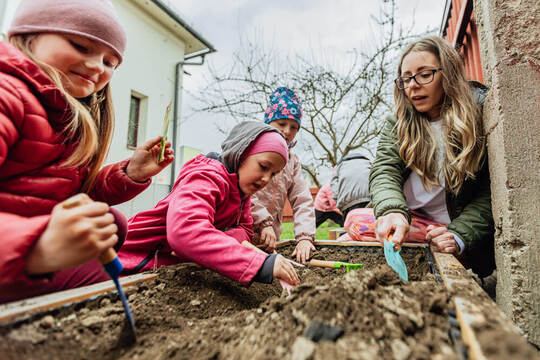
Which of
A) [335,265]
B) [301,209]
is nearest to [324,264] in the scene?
[335,265]

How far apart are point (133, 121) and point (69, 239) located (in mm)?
6652

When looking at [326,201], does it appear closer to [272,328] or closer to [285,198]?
[285,198]

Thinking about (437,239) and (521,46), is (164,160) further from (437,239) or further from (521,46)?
(521,46)

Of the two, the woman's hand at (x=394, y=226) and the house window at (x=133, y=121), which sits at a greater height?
the house window at (x=133, y=121)

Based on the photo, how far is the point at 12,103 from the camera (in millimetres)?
843

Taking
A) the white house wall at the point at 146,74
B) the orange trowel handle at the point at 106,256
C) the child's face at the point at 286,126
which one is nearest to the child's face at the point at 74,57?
the orange trowel handle at the point at 106,256

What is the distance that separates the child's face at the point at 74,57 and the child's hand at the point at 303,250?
5.40ft

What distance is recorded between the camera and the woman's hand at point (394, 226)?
156cm

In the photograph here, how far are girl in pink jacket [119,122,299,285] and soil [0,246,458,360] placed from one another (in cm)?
27

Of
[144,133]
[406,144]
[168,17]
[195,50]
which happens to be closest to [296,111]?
[406,144]

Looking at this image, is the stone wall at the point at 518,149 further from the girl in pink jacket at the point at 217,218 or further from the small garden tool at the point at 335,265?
the girl in pink jacket at the point at 217,218

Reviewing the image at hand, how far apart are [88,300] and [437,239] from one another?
1748 millimetres

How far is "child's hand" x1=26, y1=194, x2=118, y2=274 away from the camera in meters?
0.64

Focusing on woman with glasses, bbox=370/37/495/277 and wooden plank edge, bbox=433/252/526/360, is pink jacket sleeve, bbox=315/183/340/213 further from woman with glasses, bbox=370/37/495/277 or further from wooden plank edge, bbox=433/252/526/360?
wooden plank edge, bbox=433/252/526/360
